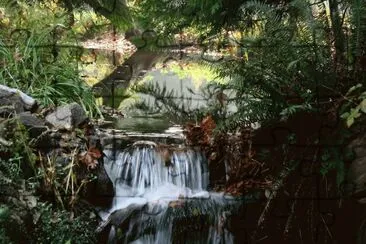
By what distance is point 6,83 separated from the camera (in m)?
4.27

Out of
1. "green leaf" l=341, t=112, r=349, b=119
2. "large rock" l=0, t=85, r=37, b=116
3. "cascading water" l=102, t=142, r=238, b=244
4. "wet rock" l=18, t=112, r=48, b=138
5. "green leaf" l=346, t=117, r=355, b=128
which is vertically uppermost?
"large rock" l=0, t=85, r=37, b=116

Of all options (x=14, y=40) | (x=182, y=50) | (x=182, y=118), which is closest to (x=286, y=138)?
(x=182, y=118)

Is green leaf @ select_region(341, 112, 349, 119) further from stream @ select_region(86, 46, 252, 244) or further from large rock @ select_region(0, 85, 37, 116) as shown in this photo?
large rock @ select_region(0, 85, 37, 116)

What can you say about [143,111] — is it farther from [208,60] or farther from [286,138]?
[286,138]

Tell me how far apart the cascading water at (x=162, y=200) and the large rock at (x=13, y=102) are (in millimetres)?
665

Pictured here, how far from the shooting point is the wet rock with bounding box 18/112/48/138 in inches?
130

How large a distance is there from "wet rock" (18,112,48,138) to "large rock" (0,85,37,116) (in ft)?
0.27

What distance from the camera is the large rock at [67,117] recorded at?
356cm

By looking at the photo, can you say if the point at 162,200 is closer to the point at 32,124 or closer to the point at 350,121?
the point at 32,124

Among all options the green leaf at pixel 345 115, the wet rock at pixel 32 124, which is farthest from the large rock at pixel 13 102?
the green leaf at pixel 345 115

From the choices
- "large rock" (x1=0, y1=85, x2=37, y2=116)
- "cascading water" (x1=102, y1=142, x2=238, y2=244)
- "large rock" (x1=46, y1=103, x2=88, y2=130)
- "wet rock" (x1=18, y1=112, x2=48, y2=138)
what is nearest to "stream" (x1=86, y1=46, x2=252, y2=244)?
"cascading water" (x1=102, y1=142, x2=238, y2=244)

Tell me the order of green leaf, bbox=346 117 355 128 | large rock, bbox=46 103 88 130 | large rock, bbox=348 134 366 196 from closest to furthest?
green leaf, bbox=346 117 355 128 < large rock, bbox=348 134 366 196 < large rock, bbox=46 103 88 130

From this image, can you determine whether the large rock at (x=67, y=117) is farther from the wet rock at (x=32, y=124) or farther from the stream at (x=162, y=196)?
the stream at (x=162, y=196)

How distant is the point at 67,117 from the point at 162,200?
0.91m
